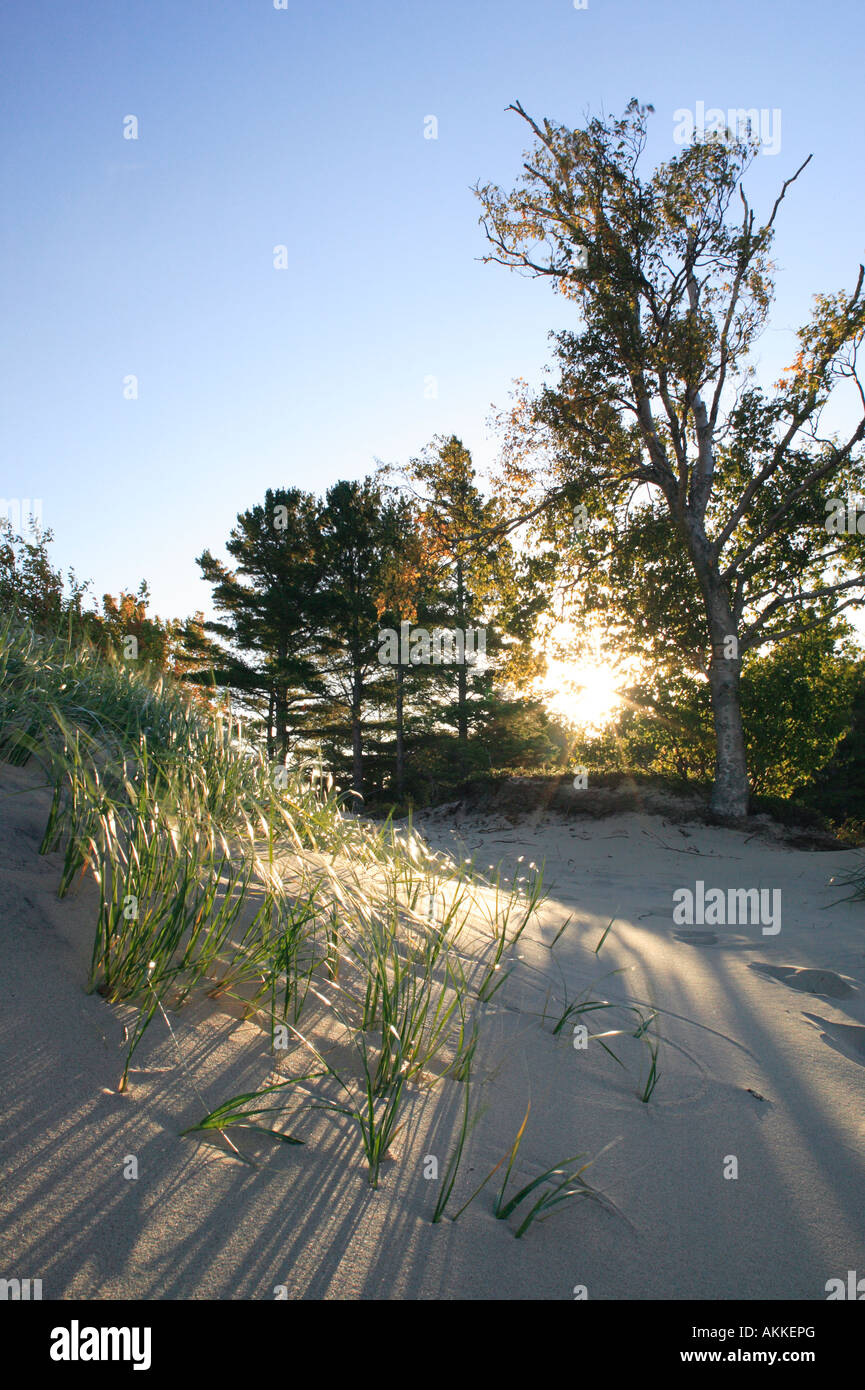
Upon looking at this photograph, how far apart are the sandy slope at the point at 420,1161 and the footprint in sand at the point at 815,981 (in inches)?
18.1

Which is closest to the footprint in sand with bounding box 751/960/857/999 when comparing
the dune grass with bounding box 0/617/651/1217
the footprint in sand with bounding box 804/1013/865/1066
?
the footprint in sand with bounding box 804/1013/865/1066

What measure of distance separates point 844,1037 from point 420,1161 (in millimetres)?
1964

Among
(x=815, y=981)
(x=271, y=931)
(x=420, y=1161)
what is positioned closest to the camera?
(x=420, y=1161)

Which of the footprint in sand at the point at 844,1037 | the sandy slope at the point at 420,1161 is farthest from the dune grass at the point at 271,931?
the footprint in sand at the point at 844,1037

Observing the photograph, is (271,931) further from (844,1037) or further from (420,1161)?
(844,1037)

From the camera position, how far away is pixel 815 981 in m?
3.31

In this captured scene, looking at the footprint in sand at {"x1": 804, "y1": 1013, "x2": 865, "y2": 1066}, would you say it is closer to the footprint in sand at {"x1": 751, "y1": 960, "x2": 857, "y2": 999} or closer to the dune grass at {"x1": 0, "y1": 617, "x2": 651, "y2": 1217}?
the footprint in sand at {"x1": 751, "y1": 960, "x2": 857, "y2": 999}

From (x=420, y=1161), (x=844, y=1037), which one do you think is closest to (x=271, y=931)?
(x=420, y=1161)

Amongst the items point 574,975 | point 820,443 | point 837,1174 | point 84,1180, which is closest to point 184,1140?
point 84,1180

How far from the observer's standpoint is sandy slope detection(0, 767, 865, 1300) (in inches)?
50.0

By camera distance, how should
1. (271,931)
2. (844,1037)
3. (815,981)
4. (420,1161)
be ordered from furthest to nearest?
(815,981) → (844,1037) → (271,931) → (420,1161)
